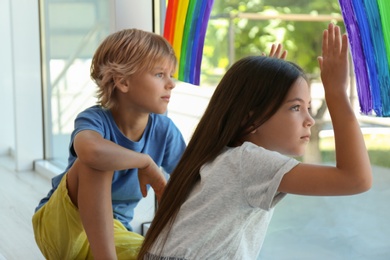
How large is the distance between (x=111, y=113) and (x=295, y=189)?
0.67m

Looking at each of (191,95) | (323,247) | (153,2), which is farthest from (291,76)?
(153,2)

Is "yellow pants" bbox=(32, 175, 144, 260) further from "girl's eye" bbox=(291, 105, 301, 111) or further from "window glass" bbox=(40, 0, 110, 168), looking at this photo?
"window glass" bbox=(40, 0, 110, 168)

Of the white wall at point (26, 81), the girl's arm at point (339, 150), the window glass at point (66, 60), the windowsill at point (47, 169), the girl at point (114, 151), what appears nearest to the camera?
the girl's arm at point (339, 150)

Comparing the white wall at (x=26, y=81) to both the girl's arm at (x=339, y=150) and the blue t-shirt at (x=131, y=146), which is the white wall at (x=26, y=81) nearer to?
the blue t-shirt at (x=131, y=146)

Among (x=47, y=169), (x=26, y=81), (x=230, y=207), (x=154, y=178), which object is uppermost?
(x=230, y=207)

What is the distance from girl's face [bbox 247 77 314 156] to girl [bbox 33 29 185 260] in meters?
0.41

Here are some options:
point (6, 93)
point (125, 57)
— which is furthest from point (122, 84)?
point (6, 93)

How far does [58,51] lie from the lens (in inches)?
124

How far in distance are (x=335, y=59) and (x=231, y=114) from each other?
0.21 metres

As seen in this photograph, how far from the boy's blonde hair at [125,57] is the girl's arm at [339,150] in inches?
22.8

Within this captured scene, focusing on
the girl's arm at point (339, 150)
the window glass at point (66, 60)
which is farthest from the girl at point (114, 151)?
the window glass at point (66, 60)

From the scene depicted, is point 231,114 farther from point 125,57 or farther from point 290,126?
point 125,57

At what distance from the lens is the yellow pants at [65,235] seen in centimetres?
163

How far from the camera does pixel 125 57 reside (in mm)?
1606
